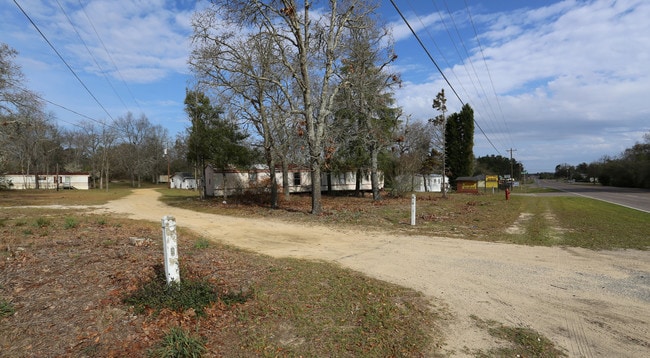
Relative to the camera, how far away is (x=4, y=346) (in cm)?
333

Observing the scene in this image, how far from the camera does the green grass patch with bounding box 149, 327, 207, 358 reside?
3.24 m

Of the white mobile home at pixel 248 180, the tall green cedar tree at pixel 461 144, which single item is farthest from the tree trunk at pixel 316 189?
the tall green cedar tree at pixel 461 144

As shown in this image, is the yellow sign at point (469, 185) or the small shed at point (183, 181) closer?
the yellow sign at point (469, 185)

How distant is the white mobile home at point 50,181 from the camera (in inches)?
2323

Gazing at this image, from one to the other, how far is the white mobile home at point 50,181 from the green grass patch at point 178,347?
6871cm

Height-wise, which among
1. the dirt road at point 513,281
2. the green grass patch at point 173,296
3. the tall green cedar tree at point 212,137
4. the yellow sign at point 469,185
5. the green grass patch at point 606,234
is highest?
the tall green cedar tree at point 212,137

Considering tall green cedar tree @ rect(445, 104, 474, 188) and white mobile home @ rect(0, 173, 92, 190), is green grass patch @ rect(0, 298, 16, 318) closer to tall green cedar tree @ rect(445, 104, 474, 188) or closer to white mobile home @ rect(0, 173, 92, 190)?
tall green cedar tree @ rect(445, 104, 474, 188)

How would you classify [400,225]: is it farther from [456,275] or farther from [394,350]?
[394,350]

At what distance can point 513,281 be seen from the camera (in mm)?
5789

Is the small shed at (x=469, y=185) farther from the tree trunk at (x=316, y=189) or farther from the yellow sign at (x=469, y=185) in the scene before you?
the tree trunk at (x=316, y=189)

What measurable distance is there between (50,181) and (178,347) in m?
73.3

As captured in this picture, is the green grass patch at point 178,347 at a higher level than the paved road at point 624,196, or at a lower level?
higher

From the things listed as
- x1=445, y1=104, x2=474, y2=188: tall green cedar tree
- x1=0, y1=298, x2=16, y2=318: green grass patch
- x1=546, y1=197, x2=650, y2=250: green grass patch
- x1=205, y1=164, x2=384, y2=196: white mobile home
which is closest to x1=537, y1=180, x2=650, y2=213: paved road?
x1=546, y1=197, x2=650, y2=250: green grass patch

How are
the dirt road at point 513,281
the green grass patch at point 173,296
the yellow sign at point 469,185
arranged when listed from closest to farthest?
1. the dirt road at point 513,281
2. the green grass patch at point 173,296
3. the yellow sign at point 469,185
